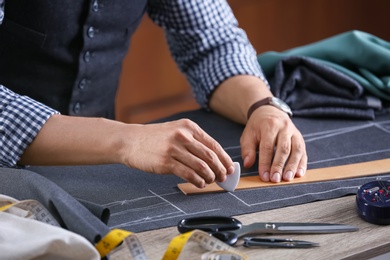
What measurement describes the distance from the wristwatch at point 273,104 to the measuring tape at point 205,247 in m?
0.55

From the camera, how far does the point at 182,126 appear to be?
139 centimetres

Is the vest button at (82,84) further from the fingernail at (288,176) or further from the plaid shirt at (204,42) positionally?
the fingernail at (288,176)

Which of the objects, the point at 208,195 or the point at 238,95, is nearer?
the point at 208,195

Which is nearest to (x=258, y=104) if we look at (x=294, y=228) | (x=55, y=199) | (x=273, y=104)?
(x=273, y=104)

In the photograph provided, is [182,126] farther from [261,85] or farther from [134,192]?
[261,85]

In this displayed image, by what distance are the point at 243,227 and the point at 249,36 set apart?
94.3 inches

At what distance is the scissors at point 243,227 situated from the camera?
1.21 meters

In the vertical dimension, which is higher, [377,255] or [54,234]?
[54,234]

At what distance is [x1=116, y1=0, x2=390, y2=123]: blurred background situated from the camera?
3295 mm

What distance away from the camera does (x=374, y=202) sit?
1.27m

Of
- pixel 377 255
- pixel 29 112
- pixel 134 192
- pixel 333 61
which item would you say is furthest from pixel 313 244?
pixel 333 61

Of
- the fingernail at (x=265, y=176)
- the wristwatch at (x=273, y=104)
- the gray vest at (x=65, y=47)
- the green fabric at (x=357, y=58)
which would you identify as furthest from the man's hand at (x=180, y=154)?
the green fabric at (x=357, y=58)

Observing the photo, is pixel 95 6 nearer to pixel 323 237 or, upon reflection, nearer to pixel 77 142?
pixel 77 142

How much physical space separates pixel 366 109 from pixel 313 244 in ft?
2.12
